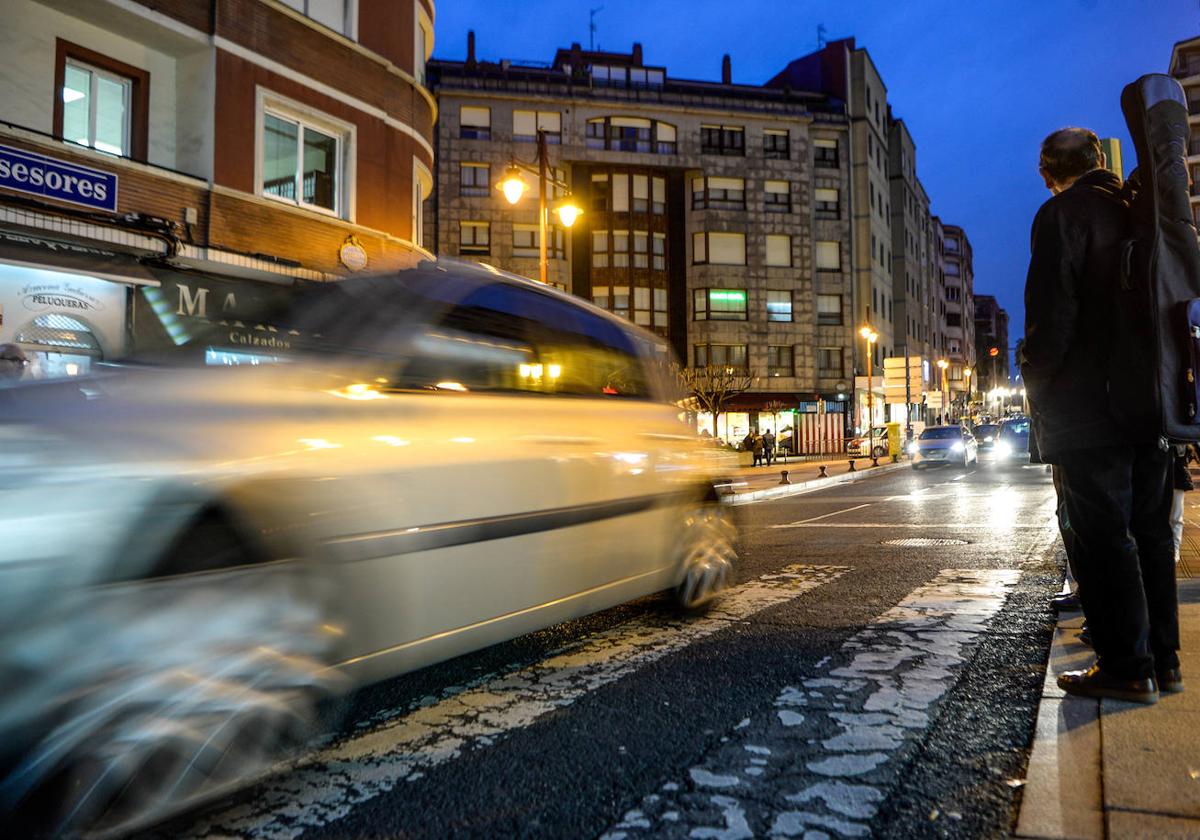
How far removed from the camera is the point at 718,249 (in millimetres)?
48031

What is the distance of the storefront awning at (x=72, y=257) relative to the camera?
984cm

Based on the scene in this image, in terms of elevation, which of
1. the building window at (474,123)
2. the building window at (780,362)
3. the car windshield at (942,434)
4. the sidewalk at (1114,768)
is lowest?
the sidewalk at (1114,768)

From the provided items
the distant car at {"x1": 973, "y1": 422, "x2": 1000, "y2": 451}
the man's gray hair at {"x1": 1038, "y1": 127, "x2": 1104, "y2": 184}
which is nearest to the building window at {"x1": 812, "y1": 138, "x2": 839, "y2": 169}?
the distant car at {"x1": 973, "y1": 422, "x2": 1000, "y2": 451}

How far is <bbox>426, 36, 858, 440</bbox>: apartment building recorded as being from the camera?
4509cm

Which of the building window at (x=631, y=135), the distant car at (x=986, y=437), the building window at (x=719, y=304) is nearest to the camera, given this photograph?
the distant car at (x=986, y=437)

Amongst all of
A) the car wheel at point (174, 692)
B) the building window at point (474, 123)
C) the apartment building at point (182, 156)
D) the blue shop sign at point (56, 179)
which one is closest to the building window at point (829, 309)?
the building window at point (474, 123)

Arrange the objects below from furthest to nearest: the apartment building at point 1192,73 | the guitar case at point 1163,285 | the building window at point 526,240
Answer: the apartment building at point 1192,73
the building window at point 526,240
the guitar case at point 1163,285

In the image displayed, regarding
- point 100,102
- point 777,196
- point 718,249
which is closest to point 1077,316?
point 100,102

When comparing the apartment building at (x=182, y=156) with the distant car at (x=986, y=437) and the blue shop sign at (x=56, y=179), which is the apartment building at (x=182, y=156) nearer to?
the blue shop sign at (x=56, y=179)

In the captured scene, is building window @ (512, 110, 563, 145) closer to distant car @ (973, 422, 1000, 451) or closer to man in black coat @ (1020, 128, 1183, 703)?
distant car @ (973, 422, 1000, 451)

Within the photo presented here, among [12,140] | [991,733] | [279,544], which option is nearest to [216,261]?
[12,140]

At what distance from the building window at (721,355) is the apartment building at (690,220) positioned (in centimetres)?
6

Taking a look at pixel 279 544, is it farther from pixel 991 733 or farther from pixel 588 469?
pixel 991 733

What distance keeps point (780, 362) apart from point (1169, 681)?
46.1 m
